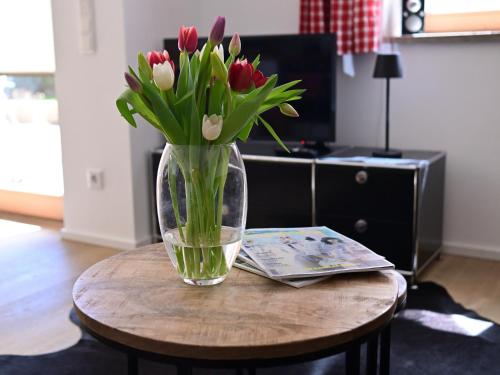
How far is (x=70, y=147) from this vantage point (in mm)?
3525

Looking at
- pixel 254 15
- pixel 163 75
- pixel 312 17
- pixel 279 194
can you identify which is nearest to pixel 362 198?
pixel 279 194

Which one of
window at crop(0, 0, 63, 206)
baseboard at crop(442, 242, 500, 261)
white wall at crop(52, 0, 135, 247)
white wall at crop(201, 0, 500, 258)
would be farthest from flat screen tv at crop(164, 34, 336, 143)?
window at crop(0, 0, 63, 206)

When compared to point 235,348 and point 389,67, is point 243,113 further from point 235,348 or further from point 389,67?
point 389,67

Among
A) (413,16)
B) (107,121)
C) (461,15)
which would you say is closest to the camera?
(461,15)

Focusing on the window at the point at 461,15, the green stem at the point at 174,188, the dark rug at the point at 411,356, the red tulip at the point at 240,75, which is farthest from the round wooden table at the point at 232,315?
the window at the point at 461,15

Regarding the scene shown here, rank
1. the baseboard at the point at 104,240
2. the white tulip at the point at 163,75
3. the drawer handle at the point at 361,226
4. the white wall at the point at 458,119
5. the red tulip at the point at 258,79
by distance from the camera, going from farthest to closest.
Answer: the baseboard at the point at 104,240 < the white wall at the point at 458,119 < the drawer handle at the point at 361,226 < the red tulip at the point at 258,79 < the white tulip at the point at 163,75

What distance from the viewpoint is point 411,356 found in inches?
83.1

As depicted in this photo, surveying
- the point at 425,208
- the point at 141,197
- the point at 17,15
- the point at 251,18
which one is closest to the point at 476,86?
the point at 425,208

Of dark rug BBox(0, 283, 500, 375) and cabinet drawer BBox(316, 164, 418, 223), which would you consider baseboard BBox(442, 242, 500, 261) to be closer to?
cabinet drawer BBox(316, 164, 418, 223)

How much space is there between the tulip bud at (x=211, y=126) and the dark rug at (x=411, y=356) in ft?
3.50

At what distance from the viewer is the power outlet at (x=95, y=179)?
3430mm

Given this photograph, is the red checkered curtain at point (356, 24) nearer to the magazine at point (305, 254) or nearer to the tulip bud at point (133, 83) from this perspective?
the magazine at point (305, 254)

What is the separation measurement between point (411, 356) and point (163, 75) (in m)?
1.40

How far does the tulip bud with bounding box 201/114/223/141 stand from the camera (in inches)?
46.6
